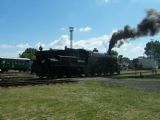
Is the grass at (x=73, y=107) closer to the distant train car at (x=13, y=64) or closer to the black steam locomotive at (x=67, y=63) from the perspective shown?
the black steam locomotive at (x=67, y=63)

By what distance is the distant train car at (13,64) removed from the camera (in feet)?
210

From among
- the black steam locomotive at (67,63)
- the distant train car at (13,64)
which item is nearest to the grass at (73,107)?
the black steam locomotive at (67,63)

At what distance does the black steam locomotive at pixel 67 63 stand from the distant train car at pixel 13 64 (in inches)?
867

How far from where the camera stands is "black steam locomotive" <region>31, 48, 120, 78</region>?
38844 mm

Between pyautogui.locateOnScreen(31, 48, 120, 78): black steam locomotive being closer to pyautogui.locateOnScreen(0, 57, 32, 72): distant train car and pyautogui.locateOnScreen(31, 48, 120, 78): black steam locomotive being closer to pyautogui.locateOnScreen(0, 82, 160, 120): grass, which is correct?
pyautogui.locateOnScreen(0, 82, 160, 120): grass

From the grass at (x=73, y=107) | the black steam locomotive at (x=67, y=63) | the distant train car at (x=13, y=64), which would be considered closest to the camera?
the grass at (x=73, y=107)

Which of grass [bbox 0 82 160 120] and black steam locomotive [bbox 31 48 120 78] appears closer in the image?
grass [bbox 0 82 160 120]

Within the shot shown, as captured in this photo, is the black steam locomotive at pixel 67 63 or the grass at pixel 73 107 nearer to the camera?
the grass at pixel 73 107

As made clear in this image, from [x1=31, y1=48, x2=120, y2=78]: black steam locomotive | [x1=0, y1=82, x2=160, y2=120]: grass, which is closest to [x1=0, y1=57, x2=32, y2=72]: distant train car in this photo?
[x1=31, y1=48, x2=120, y2=78]: black steam locomotive

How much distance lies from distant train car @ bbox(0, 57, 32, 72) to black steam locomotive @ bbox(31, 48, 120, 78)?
2203 centimetres

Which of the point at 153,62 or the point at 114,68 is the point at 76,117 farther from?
the point at 153,62

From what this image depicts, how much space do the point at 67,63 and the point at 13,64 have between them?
98.0 feet

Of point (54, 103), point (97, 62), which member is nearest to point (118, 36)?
point (97, 62)

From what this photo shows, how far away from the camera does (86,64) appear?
4388 centimetres
